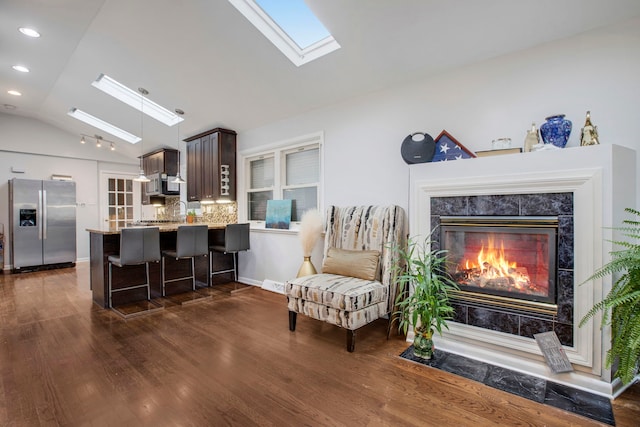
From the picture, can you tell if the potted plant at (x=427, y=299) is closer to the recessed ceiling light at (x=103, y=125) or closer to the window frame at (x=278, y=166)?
the window frame at (x=278, y=166)

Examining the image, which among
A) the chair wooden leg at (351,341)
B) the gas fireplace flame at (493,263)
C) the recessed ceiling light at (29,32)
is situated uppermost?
the recessed ceiling light at (29,32)

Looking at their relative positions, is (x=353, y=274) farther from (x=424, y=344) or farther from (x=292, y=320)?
(x=424, y=344)

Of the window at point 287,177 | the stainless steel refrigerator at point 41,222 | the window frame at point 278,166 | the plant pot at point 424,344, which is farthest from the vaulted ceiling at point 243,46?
the plant pot at point 424,344

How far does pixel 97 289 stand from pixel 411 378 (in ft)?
13.2

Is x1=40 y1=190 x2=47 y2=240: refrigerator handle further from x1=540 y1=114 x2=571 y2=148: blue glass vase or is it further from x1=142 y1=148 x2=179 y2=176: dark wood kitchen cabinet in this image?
x1=540 y1=114 x2=571 y2=148: blue glass vase

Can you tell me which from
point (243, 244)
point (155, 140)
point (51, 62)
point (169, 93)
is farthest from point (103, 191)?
point (243, 244)

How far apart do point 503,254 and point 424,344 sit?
0.94 m

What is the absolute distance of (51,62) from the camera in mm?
4332

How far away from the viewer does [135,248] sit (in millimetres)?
3523

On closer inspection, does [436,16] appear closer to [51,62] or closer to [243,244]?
[243,244]

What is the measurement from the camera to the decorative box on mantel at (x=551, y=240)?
190 centimetres

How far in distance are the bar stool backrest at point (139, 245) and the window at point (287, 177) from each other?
1689mm

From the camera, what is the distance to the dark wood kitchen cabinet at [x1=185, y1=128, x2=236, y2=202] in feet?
16.4

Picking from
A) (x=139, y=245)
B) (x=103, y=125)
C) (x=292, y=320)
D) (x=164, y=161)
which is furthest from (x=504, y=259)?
(x=103, y=125)
